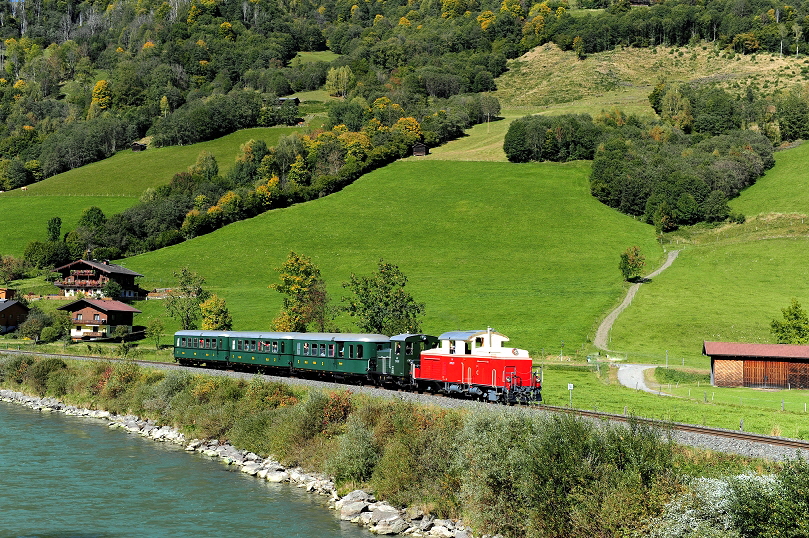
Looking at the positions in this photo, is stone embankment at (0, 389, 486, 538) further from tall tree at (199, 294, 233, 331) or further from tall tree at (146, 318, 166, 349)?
tall tree at (146, 318, 166, 349)

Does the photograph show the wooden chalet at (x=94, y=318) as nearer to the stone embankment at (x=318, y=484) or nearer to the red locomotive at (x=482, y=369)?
the stone embankment at (x=318, y=484)

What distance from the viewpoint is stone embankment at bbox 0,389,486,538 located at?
2678 cm

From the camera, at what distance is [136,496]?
31141 millimetres

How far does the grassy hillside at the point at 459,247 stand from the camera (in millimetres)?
85750

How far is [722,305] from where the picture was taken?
83562mm

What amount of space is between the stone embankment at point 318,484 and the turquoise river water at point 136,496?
59cm

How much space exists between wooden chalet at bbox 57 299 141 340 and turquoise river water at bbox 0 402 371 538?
4936 cm

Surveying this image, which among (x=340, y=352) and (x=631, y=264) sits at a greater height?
(x=631, y=264)

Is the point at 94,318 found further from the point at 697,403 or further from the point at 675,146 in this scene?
the point at 675,146

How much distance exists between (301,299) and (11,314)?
40.9m

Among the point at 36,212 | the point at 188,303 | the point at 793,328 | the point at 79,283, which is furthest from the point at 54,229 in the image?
the point at 793,328

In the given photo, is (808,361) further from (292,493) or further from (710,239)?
(710,239)

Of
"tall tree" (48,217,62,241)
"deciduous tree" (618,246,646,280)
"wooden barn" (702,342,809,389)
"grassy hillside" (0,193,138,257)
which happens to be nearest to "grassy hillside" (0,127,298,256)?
"grassy hillside" (0,193,138,257)

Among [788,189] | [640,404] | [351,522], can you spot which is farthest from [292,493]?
[788,189]
